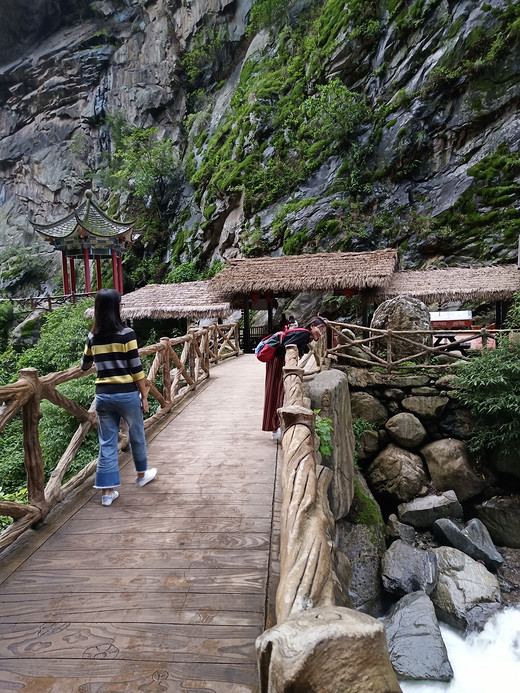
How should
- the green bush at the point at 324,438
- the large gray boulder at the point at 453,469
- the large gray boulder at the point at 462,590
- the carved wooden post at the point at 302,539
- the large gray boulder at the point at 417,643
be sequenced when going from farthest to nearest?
the large gray boulder at the point at 453,469
the large gray boulder at the point at 462,590
the large gray boulder at the point at 417,643
the green bush at the point at 324,438
the carved wooden post at the point at 302,539

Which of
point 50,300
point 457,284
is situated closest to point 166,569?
point 457,284

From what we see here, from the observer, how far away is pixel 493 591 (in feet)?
17.1

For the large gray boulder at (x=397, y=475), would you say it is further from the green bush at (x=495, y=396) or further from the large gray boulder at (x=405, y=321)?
the large gray boulder at (x=405, y=321)

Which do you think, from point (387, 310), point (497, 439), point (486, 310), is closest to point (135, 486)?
point (497, 439)

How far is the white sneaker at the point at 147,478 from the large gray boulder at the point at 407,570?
12.6 feet

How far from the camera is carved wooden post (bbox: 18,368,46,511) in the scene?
2811 mm

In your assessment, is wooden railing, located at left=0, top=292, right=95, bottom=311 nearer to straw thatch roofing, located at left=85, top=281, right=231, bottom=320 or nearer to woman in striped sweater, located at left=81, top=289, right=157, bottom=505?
straw thatch roofing, located at left=85, top=281, right=231, bottom=320

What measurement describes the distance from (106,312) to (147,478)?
5.08 ft

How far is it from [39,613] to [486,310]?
1481 centimetres

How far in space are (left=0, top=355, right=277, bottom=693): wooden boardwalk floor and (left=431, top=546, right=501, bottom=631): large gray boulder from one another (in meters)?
3.63

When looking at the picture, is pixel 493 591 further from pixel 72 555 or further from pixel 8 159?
pixel 8 159

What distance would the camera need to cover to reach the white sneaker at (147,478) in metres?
3.38

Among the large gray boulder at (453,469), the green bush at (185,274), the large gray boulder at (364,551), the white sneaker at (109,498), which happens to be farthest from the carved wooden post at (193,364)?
the green bush at (185,274)

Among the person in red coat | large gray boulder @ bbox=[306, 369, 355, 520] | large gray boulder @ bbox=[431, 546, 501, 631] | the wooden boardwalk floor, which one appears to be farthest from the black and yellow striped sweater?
large gray boulder @ bbox=[431, 546, 501, 631]
